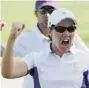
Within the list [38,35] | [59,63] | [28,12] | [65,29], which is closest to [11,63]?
[59,63]

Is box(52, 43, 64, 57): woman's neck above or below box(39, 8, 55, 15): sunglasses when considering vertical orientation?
below

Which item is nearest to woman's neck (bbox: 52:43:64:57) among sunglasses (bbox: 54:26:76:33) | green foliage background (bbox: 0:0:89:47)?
sunglasses (bbox: 54:26:76:33)

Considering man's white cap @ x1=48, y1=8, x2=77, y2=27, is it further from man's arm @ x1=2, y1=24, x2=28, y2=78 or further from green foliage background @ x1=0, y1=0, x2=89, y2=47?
green foliage background @ x1=0, y1=0, x2=89, y2=47

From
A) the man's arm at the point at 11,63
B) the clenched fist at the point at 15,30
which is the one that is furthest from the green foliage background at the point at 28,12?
the clenched fist at the point at 15,30

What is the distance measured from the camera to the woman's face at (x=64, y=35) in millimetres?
3525

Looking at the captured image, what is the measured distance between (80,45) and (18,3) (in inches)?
460

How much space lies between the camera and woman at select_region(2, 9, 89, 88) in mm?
3508

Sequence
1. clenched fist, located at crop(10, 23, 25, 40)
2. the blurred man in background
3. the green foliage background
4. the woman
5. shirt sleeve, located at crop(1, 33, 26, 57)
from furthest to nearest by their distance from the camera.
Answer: the green foliage background
shirt sleeve, located at crop(1, 33, 26, 57)
the blurred man in background
the woman
clenched fist, located at crop(10, 23, 25, 40)

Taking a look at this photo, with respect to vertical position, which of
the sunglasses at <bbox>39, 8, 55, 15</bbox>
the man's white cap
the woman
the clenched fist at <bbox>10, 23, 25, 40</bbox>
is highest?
the sunglasses at <bbox>39, 8, 55, 15</bbox>

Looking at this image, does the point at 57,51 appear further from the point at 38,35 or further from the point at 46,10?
the point at 46,10

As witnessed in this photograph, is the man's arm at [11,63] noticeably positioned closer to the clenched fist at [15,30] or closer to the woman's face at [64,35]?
the clenched fist at [15,30]

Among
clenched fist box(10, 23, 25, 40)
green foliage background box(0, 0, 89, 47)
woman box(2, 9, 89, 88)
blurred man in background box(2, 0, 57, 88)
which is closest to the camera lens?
clenched fist box(10, 23, 25, 40)

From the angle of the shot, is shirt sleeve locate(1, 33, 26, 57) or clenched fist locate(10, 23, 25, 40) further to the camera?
shirt sleeve locate(1, 33, 26, 57)

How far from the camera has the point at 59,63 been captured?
359 centimetres
